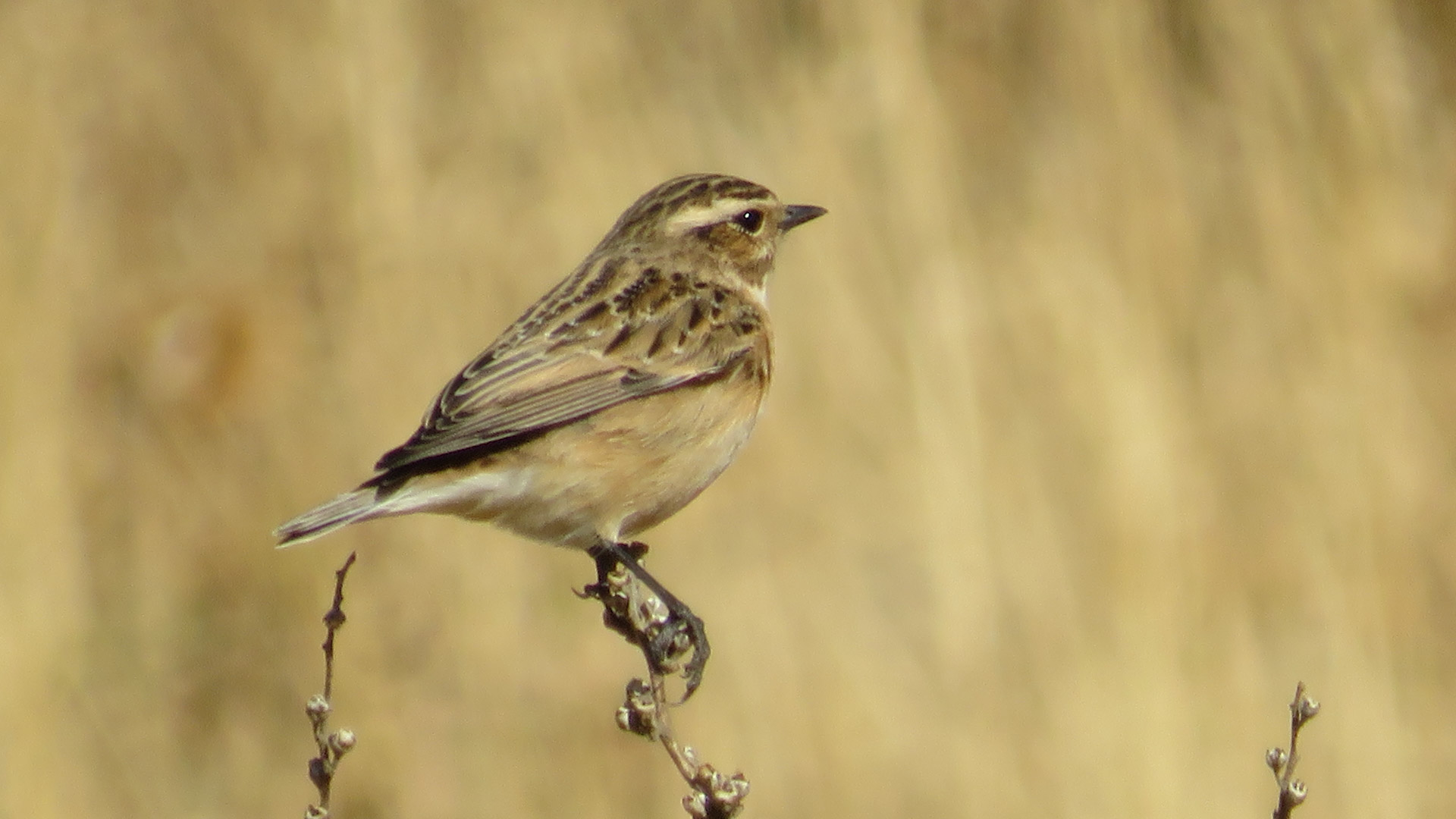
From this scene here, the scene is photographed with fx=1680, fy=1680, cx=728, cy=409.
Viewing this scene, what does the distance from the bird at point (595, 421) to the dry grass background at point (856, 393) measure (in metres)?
1.53

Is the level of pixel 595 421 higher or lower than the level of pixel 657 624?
higher

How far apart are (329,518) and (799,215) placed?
2.10m

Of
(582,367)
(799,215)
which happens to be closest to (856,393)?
(799,215)

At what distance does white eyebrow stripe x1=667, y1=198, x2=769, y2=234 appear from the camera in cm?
543

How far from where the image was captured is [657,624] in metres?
3.77

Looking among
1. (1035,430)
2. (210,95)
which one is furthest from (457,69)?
(1035,430)

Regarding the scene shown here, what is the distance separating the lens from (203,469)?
22.8 feet

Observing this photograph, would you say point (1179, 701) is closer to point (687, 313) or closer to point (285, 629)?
point (687, 313)

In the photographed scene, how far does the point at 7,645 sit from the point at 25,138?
199 centimetres

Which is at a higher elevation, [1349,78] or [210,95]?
[210,95]

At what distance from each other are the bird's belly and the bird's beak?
94cm

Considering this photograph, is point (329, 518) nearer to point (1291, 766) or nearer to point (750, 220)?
point (750, 220)

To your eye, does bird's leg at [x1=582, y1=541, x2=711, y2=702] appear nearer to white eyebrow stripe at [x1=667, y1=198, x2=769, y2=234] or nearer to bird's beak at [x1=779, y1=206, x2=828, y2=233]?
white eyebrow stripe at [x1=667, y1=198, x2=769, y2=234]

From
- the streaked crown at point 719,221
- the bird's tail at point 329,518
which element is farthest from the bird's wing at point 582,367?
the streaked crown at point 719,221
